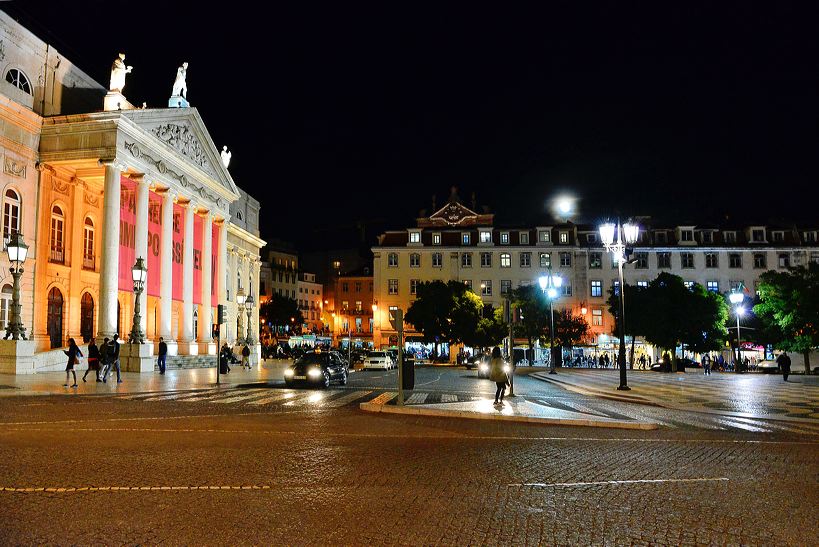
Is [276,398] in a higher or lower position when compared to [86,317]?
lower

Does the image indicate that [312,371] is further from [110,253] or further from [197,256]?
[197,256]

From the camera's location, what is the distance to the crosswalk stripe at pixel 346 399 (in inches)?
734

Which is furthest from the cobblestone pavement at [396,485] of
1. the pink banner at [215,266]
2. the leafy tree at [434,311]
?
the leafy tree at [434,311]

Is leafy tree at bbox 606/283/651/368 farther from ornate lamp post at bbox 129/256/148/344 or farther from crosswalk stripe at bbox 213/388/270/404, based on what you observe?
crosswalk stripe at bbox 213/388/270/404

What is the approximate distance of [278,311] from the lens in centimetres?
10125

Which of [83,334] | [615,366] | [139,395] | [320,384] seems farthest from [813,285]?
[83,334]

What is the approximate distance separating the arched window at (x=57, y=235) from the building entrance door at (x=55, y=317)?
181 centimetres

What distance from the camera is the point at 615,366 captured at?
216 ft

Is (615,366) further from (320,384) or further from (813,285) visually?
(320,384)

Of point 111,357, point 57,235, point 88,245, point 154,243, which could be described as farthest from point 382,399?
point 154,243

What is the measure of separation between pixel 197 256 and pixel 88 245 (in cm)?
1022

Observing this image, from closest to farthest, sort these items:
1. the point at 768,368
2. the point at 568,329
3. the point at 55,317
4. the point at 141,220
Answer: the point at 55,317
the point at 141,220
the point at 768,368
the point at 568,329

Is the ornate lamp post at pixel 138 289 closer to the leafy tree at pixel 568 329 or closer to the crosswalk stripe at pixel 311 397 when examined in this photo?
the crosswalk stripe at pixel 311 397

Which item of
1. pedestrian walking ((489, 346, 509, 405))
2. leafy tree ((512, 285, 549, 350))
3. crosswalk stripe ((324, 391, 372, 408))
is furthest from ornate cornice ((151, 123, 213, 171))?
leafy tree ((512, 285, 549, 350))
